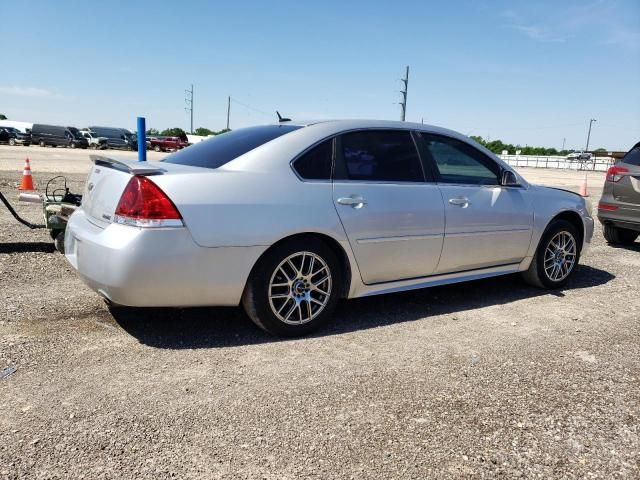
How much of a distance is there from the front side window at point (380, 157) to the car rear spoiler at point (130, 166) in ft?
4.26

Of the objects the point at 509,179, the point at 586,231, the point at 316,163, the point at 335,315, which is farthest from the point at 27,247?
the point at 586,231

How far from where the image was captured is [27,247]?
19.0 ft

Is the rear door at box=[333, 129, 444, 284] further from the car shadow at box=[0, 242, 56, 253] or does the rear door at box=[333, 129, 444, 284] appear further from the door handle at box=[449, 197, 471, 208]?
the car shadow at box=[0, 242, 56, 253]

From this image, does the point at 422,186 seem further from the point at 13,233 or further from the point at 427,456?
the point at 13,233

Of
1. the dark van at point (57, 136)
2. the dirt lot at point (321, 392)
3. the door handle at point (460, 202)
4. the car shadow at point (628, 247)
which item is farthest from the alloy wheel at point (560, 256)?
the dark van at point (57, 136)

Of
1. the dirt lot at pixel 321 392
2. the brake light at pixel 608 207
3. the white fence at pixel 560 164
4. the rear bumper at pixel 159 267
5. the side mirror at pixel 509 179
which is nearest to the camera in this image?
the dirt lot at pixel 321 392

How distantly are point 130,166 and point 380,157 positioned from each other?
1.83 m

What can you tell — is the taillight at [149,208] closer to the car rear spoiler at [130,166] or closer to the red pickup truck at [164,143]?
the car rear spoiler at [130,166]

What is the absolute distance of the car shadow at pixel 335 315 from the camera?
3656 millimetres

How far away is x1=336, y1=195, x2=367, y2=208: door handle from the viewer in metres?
3.77

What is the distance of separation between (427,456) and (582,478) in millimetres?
645

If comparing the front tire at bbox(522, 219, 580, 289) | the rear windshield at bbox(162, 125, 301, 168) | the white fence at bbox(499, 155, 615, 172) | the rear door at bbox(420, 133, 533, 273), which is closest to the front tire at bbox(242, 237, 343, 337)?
the rear windshield at bbox(162, 125, 301, 168)

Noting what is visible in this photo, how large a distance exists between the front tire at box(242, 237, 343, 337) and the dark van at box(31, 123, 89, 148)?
4209 cm

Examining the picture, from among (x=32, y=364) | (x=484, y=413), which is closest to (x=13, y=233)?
(x=32, y=364)
